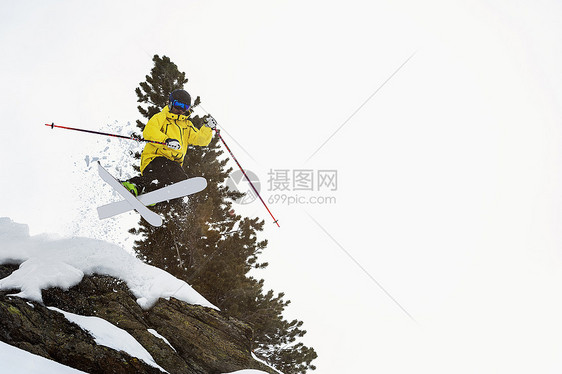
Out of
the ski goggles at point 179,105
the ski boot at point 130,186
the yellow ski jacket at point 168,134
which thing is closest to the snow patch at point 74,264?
the ski boot at point 130,186

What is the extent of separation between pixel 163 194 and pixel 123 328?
245cm

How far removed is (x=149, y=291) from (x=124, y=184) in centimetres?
201

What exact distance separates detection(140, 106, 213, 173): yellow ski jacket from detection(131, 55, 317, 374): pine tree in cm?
312

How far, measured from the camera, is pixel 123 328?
19.5 feet

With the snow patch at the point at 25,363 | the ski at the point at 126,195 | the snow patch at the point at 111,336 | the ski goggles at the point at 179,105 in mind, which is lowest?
the snow patch at the point at 25,363

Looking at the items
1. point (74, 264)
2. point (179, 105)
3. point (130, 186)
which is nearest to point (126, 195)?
point (130, 186)

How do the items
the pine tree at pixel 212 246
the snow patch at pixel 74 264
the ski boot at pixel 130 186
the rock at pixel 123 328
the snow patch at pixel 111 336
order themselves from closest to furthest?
1. the rock at pixel 123 328
2. the snow patch at pixel 111 336
3. the snow patch at pixel 74 264
4. the ski boot at pixel 130 186
5. the pine tree at pixel 212 246

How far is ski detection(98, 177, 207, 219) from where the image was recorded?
7.21 m

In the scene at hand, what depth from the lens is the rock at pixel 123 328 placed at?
5160 millimetres

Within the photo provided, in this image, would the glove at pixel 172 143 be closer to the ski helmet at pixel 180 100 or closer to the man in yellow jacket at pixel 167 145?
the man in yellow jacket at pixel 167 145

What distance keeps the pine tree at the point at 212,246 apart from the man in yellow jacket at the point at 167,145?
9.64 ft

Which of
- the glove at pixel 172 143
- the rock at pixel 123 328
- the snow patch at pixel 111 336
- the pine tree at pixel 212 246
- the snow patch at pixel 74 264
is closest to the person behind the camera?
the rock at pixel 123 328

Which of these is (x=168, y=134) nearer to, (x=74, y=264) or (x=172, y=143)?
(x=172, y=143)

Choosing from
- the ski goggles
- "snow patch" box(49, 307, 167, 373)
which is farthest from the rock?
the ski goggles
